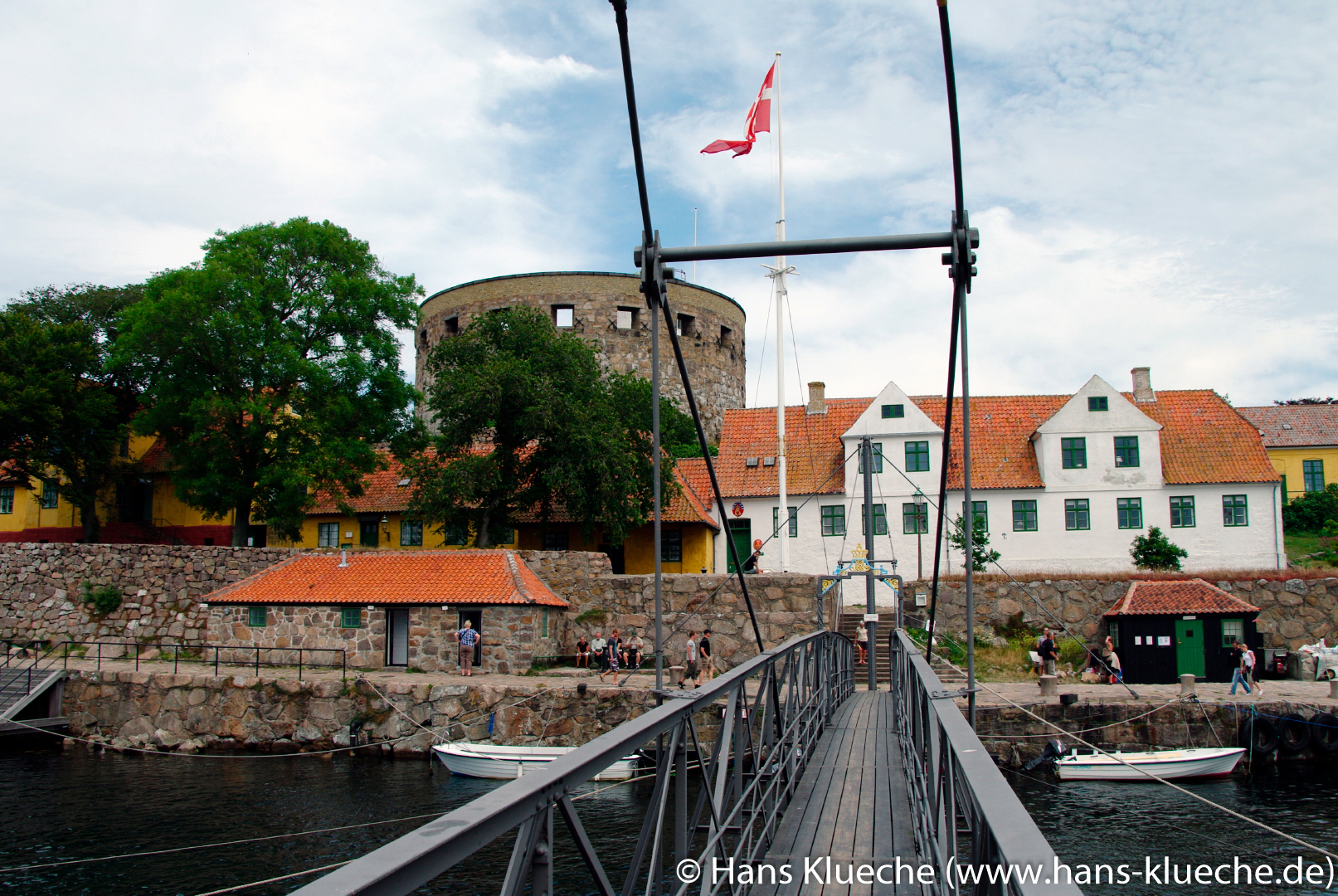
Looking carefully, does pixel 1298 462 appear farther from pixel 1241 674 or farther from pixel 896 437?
pixel 1241 674

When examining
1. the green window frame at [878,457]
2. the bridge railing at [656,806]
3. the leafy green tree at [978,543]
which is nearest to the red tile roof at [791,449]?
the green window frame at [878,457]

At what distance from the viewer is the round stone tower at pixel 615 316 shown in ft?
131

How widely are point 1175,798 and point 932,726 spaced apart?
14.3m

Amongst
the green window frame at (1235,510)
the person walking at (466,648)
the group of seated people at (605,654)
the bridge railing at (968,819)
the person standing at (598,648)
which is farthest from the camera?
the green window frame at (1235,510)

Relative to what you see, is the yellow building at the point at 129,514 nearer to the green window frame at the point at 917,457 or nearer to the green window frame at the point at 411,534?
the green window frame at the point at 411,534

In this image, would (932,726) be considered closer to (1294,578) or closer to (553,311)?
(1294,578)

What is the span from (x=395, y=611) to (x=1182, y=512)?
21355 mm

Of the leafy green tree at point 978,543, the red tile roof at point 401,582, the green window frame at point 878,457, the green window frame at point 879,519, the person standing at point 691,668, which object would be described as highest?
the green window frame at point 878,457

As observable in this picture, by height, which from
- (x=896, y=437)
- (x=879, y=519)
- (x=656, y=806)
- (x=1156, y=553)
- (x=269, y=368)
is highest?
(x=269, y=368)

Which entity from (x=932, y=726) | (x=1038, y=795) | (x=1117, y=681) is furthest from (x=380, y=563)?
(x=932, y=726)

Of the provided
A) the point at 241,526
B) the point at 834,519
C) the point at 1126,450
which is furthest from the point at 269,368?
the point at 1126,450

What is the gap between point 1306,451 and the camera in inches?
1528

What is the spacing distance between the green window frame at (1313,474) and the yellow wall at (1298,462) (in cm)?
8

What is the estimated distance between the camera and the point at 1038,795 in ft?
50.7
